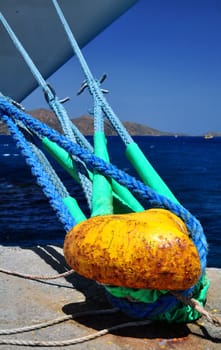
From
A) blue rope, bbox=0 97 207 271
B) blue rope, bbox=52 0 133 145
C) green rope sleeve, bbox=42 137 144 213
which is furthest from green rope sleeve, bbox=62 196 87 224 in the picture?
blue rope, bbox=52 0 133 145

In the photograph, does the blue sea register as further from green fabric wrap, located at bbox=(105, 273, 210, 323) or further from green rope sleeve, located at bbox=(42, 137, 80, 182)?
green fabric wrap, located at bbox=(105, 273, 210, 323)

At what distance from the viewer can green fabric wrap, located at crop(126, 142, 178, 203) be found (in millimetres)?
3494

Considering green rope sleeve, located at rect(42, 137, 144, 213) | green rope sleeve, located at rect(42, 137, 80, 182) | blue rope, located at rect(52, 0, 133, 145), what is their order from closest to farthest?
1. green rope sleeve, located at rect(42, 137, 144, 213)
2. green rope sleeve, located at rect(42, 137, 80, 182)
3. blue rope, located at rect(52, 0, 133, 145)

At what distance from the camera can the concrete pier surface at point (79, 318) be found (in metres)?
2.44

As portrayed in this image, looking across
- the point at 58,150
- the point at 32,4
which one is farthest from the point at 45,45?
the point at 58,150

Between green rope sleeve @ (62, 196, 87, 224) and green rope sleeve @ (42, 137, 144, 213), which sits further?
green rope sleeve @ (42, 137, 144, 213)

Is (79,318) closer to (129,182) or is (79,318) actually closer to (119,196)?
(129,182)

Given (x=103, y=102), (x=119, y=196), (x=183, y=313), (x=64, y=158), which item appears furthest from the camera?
(x=103, y=102)

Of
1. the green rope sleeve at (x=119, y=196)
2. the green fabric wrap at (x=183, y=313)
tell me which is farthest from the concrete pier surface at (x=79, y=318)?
the green rope sleeve at (x=119, y=196)

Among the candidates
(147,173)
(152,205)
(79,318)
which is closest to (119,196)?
(147,173)

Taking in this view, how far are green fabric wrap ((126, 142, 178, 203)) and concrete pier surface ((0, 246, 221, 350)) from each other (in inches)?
28.7

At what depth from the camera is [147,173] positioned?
145 inches

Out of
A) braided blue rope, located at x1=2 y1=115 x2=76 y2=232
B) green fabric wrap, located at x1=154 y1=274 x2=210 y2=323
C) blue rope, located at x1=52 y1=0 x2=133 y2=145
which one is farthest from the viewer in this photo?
blue rope, located at x1=52 y1=0 x2=133 y2=145

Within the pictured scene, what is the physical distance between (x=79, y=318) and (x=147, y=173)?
1351mm
